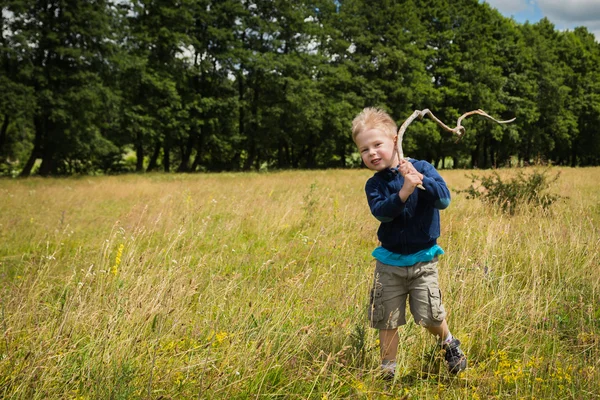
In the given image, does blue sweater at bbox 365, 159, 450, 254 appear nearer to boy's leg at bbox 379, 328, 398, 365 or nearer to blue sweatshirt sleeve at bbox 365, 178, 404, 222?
blue sweatshirt sleeve at bbox 365, 178, 404, 222

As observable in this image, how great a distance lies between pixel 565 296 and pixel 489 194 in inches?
192

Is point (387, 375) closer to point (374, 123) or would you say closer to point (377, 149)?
point (377, 149)

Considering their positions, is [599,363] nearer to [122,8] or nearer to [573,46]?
[122,8]

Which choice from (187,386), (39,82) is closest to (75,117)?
(39,82)

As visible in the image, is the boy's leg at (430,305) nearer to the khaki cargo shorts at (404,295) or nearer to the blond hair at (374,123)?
the khaki cargo shorts at (404,295)

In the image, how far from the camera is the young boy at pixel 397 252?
264 cm

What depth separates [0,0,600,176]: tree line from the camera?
70.4ft

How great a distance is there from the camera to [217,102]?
94.0 feet

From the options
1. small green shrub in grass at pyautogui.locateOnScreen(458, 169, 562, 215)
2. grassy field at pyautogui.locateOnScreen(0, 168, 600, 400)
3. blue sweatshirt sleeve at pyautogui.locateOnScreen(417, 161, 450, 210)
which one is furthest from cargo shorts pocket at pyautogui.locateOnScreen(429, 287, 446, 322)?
small green shrub in grass at pyautogui.locateOnScreen(458, 169, 562, 215)

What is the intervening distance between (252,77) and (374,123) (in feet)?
93.2

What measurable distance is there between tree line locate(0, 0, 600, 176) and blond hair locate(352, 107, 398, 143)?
21394 millimetres

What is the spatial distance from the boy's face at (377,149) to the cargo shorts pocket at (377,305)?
75 centimetres

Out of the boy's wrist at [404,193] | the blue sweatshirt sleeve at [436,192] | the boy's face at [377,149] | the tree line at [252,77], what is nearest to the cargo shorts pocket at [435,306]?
the blue sweatshirt sleeve at [436,192]

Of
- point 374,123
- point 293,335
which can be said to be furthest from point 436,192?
point 293,335
